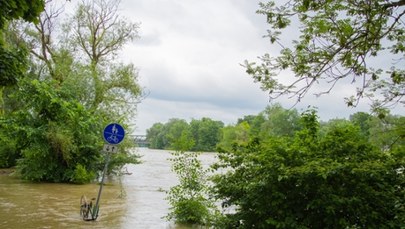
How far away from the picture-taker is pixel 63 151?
20250 mm

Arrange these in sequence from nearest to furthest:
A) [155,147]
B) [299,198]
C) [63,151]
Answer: [299,198]
[63,151]
[155,147]

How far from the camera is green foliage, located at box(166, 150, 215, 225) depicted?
35.1 ft

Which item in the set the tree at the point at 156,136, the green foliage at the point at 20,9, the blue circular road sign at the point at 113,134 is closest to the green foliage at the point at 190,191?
the blue circular road sign at the point at 113,134

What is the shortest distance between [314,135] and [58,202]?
11446 mm

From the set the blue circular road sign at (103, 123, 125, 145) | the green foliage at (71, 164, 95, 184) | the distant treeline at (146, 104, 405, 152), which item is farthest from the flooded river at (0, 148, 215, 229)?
the distant treeline at (146, 104, 405, 152)

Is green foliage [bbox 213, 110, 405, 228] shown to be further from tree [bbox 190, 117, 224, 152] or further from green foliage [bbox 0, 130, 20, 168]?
tree [bbox 190, 117, 224, 152]

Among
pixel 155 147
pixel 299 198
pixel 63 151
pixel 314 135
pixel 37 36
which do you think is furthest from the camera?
pixel 155 147

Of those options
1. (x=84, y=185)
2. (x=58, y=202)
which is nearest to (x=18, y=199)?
(x=58, y=202)

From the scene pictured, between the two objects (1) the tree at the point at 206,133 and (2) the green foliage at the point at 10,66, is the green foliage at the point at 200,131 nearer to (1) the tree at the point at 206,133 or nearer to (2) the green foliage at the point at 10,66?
(1) the tree at the point at 206,133

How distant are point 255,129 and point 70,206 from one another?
915 centimetres

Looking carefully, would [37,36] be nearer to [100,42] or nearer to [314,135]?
[100,42]

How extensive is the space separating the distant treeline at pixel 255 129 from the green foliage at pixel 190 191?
1.59ft

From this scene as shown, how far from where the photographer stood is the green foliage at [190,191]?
421 inches

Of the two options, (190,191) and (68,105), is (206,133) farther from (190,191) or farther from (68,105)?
(190,191)
